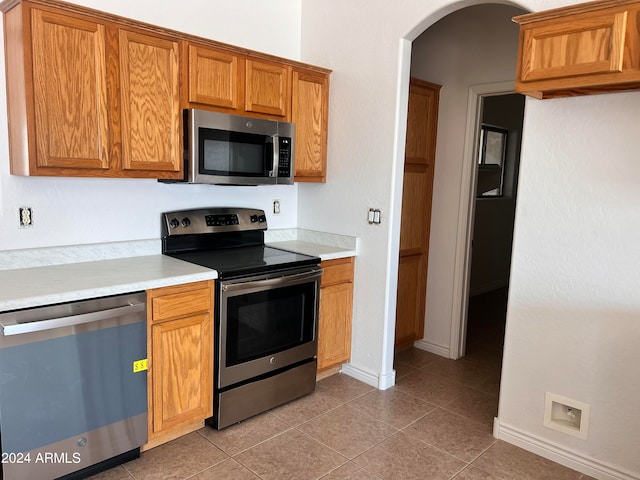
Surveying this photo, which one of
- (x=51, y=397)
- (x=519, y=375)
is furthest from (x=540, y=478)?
(x=51, y=397)

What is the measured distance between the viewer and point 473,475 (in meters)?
2.35

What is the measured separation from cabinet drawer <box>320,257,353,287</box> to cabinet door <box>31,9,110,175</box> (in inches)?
58.0

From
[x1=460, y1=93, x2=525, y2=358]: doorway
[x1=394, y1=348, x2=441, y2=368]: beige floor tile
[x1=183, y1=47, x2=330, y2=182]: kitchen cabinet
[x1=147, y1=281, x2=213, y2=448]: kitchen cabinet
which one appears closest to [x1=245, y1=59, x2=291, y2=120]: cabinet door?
[x1=183, y1=47, x2=330, y2=182]: kitchen cabinet

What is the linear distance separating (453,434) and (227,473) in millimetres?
1261

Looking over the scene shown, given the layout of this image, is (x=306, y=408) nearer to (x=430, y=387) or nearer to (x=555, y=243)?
(x=430, y=387)

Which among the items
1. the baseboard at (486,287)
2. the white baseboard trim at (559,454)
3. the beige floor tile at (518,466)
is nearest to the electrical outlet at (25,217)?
the beige floor tile at (518,466)

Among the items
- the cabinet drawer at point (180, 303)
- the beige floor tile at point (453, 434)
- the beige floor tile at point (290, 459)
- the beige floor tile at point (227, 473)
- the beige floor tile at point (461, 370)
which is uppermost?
the cabinet drawer at point (180, 303)

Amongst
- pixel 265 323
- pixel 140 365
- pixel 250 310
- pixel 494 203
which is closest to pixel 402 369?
pixel 265 323

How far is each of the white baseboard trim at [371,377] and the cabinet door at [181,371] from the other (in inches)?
45.7

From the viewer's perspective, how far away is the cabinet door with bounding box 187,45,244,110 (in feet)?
8.74

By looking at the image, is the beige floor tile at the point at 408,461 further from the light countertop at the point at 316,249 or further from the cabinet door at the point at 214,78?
the cabinet door at the point at 214,78

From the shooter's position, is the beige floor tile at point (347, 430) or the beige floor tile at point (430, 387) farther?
the beige floor tile at point (430, 387)

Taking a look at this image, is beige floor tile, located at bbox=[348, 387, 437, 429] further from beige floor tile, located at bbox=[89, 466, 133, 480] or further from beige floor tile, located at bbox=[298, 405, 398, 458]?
beige floor tile, located at bbox=[89, 466, 133, 480]

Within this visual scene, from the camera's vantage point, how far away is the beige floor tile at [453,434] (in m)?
2.56
